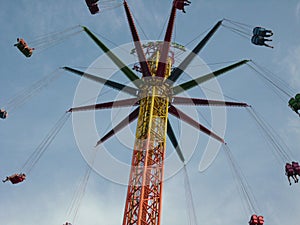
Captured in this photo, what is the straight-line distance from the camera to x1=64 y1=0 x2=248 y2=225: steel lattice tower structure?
102 ft

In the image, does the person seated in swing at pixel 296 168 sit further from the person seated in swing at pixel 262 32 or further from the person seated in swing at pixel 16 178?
the person seated in swing at pixel 16 178

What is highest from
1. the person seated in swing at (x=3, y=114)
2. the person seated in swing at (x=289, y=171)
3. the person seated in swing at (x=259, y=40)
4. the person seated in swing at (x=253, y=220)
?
the person seated in swing at (x=259, y=40)

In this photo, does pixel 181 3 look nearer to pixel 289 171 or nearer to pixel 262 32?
pixel 262 32

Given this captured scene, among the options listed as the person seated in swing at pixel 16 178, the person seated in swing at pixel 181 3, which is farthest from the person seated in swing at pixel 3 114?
the person seated in swing at pixel 181 3

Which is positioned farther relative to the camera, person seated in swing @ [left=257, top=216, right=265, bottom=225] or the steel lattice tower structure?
the steel lattice tower structure

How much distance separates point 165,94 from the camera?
118 ft

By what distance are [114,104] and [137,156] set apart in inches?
202

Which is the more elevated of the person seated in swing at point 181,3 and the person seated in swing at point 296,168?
the person seated in swing at point 181,3

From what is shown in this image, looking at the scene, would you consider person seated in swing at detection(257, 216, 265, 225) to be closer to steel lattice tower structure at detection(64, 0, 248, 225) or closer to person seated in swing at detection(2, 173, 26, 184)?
steel lattice tower structure at detection(64, 0, 248, 225)

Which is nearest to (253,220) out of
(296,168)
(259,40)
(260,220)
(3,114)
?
(260,220)

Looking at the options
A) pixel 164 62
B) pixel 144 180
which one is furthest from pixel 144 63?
pixel 144 180

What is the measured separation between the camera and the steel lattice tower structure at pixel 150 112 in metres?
31.0

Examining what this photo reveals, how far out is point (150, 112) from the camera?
111ft

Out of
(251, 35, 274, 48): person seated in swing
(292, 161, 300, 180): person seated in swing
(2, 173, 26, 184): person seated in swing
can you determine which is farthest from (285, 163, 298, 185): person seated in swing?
(2, 173, 26, 184): person seated in swing
